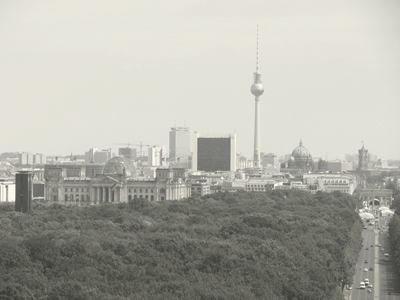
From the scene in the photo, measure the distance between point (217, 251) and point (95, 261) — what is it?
11.6 metres

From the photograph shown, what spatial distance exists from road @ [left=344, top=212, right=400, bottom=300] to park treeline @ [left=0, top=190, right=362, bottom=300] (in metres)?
1.93

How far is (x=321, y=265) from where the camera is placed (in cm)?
9406

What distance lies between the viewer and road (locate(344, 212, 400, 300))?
323ft

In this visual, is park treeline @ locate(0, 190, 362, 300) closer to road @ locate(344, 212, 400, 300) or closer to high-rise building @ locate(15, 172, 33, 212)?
road @ locate(344, 212, 400, 300)

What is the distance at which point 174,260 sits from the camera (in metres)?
88.8

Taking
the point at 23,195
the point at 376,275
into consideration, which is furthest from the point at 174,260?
the point at 23,195

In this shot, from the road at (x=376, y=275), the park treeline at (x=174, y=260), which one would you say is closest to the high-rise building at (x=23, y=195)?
the park treeline at (x=174, y=260)

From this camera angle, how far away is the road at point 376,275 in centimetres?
9831

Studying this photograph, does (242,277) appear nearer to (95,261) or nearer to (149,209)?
(95,261)

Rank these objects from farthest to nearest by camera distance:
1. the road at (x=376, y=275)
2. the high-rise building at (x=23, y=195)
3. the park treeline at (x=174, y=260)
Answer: the high-rise building at (x=23, y=195) < the road at (x=376, y=275) < the park treeline at (x=174, y=260)

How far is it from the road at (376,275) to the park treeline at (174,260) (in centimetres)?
193

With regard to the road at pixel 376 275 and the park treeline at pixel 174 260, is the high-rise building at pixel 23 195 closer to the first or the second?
the park treeline at pixel 174 260

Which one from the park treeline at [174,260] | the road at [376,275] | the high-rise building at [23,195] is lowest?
the road at [376,275]

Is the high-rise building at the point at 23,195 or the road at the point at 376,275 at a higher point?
the high-rise building at the point at 23,195
